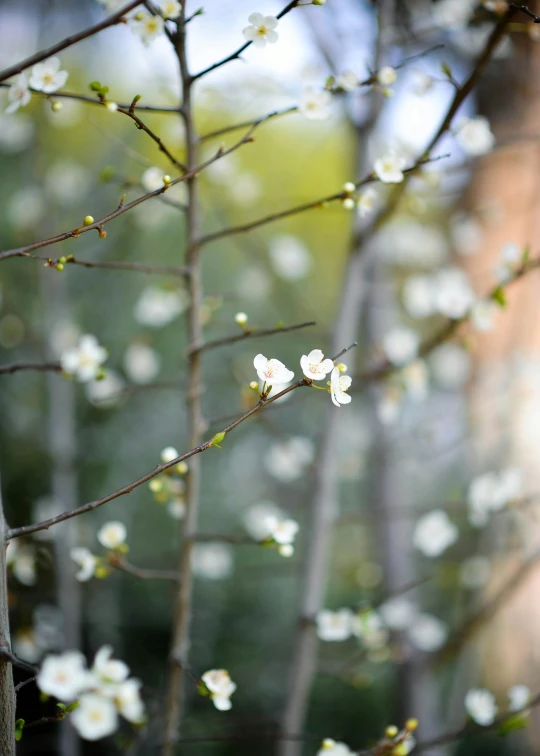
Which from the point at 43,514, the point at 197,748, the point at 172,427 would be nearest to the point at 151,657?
the point at 197,748

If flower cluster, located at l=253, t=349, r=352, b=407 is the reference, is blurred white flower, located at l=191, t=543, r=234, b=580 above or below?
above

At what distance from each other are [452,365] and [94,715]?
1.95 meters

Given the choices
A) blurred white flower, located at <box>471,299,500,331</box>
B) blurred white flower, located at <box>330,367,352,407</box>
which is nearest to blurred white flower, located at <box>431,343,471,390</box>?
blurred white flower, located at <box>471,299,500,331</box>

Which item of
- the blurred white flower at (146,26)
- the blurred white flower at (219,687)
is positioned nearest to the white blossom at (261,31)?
the blurred white flower at (146,26)

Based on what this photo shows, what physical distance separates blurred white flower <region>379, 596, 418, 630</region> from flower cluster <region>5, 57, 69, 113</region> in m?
1.60

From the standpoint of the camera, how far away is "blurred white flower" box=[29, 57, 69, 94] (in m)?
0.93

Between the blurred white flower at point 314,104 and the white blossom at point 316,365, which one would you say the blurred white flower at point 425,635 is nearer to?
the white blossom at point 316,365

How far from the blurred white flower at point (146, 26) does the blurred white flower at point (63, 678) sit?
977mm

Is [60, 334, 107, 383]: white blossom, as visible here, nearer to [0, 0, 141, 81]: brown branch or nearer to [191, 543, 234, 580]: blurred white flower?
[0, 0, 141, 81]: brown branch

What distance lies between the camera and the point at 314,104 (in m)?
1.07

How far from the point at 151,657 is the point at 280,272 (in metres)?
1.75

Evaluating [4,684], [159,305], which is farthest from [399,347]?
[4,684]

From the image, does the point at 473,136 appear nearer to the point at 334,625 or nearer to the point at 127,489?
the point at 127,489

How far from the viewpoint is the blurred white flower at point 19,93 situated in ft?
3.01
